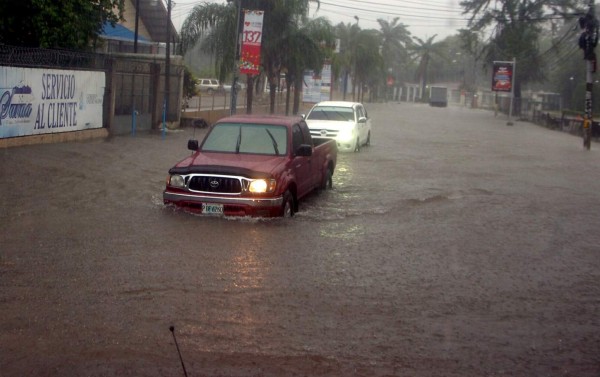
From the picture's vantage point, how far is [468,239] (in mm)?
11625

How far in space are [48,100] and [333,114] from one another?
944 centimetres

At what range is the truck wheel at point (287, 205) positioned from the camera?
39.1 feet

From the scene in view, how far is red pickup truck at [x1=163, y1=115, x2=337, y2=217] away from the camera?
11.5 meters

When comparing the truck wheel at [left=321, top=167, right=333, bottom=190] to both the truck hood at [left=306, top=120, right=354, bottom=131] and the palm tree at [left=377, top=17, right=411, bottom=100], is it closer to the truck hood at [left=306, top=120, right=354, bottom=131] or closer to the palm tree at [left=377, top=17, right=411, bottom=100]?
the truck hood at [left=306, top=120, right=354, bottom=131]

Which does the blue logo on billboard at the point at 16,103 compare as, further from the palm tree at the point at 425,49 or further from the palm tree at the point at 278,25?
the palm tree at the point at 425,49

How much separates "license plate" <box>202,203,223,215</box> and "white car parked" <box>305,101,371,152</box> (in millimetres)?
13412

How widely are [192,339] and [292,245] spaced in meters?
4.26

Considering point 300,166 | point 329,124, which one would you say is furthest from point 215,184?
point 329,124

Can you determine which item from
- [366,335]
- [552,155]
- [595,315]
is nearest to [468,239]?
[595,315]

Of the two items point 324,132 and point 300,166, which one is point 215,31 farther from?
point 300,166

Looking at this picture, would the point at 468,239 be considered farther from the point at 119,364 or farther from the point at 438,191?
the point at 119,364

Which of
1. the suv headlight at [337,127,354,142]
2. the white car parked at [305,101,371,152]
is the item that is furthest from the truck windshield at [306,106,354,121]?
the suv headlight at [337,127,354,142]

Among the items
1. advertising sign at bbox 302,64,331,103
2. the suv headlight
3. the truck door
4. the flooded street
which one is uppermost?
advertising sign at bbox 302,64,331,103

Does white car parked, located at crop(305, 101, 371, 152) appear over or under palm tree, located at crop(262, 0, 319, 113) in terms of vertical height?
under
